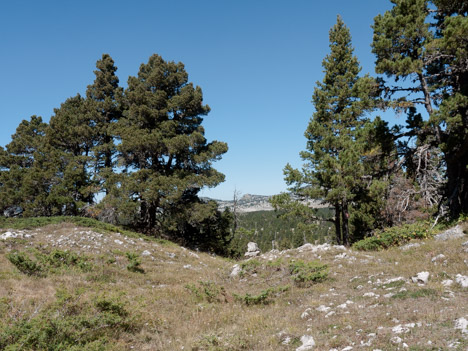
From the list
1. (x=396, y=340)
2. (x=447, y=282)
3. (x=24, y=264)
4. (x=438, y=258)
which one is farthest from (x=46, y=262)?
(x=438, y=258)

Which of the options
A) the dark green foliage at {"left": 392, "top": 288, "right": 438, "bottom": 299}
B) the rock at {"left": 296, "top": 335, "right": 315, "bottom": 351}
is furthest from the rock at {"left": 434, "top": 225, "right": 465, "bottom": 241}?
the rock at {"left": 296, "top": 335, "right": 315, "bottom": 351}

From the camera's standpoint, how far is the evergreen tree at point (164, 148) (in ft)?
64.1

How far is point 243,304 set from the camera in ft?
24.4

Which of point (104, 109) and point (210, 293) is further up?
point (104, 109)

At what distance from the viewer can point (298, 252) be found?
12.9 metres

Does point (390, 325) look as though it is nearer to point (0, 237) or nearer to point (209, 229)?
point (0, 237)

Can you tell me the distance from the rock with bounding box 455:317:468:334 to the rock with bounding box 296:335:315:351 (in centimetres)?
192

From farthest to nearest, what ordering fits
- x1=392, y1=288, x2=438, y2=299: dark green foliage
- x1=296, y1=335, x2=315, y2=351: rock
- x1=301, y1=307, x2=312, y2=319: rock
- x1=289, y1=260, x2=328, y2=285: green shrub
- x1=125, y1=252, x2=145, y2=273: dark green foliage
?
x1=125, y1=252, x2=145, y2=273: dark green foliage → x1=289, y1=260, x2=328, y2=285: green shrub → x1=301, y1=307, x2=312, y2=319: rock → x1=392, y1=288, x2=438, y2=299: dark green foliage → x1=296, y1=335, x2=315, y2=351: rock

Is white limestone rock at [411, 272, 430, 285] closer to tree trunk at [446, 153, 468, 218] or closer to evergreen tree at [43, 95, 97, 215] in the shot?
tree trunk at [446, 153, 468, 218]

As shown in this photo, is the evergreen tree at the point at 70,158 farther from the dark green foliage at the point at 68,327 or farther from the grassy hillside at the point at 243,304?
the dark green foliage at the point at 68,327

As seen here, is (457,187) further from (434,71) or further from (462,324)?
(462,324)

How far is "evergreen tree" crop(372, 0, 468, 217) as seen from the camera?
1064 cm

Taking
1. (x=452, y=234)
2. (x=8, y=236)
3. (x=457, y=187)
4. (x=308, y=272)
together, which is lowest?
(x=308, y=272)

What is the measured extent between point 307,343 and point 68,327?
3978 millimetres
